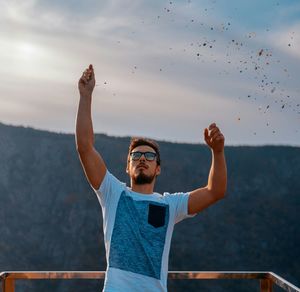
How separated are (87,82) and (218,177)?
0.91m

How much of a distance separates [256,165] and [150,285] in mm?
58952

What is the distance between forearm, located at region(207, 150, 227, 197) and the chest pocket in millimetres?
348

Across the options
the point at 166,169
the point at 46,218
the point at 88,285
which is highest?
the point at 166,169

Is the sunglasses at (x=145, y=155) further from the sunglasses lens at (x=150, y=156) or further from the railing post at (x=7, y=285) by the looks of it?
the railing post at (x=7, y=285)

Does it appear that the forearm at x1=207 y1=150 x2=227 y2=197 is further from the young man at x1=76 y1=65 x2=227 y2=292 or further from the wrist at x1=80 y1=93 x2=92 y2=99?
the wrist at x1=80 y1=93 x2=92 y2=99

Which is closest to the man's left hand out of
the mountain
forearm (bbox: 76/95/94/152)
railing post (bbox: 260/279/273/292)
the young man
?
the young man

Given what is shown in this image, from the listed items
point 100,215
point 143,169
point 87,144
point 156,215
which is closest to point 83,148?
point 87,144

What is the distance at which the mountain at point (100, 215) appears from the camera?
1877 inches

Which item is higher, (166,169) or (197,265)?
(166,169)

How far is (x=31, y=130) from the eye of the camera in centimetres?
5794

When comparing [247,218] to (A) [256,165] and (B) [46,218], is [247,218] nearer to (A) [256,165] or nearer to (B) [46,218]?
(A) [256,165]

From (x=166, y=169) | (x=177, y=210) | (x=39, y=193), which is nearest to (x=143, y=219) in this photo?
(x=177, y=210)

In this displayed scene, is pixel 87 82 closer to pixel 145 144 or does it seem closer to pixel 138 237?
pixel 145 144

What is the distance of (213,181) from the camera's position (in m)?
3.25
